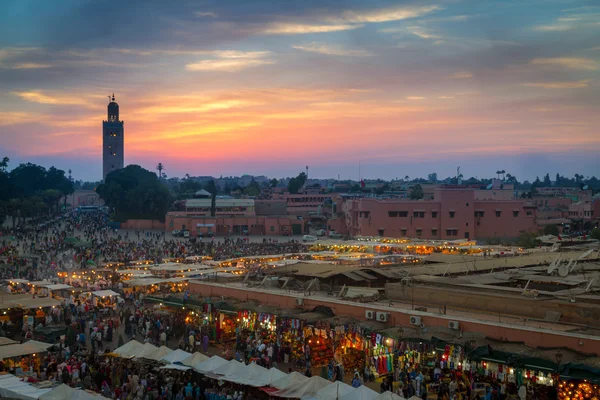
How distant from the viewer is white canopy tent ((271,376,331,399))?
12.6 metres

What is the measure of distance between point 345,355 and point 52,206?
3884 inches

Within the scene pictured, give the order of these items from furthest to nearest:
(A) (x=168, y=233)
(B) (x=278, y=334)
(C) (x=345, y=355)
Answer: (A) (x=168, y=233) → (B) (x=278, y=334) → (C) (x=345, y=355)

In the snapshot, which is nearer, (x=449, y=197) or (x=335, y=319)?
(x=335, y=319)

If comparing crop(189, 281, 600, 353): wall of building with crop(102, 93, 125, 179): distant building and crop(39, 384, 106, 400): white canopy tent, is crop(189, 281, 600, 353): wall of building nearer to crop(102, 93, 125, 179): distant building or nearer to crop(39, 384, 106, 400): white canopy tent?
crop(39, 384, 106, 400): white canopy tent

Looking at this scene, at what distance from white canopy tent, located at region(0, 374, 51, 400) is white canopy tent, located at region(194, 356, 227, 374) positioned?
3.05m

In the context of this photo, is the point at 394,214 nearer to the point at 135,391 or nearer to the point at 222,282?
the point at 222,282

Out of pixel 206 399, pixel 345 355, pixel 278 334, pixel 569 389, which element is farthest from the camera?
pixel 278 334

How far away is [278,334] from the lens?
17.9 metres

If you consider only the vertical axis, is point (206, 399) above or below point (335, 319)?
below

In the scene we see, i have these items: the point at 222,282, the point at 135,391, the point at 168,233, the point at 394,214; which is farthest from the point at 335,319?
the point at 168,233

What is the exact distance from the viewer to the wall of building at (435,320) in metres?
13.0

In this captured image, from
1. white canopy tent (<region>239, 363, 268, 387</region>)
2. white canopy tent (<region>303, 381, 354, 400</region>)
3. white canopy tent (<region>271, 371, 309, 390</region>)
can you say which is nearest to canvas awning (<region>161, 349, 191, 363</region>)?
white canopy tent (<region>239, 363, 268, 387</region>)

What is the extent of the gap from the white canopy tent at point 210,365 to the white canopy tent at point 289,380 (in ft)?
5.19

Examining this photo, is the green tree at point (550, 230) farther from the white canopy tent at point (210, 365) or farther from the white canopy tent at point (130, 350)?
the white canopy tent at point (210, 365)
